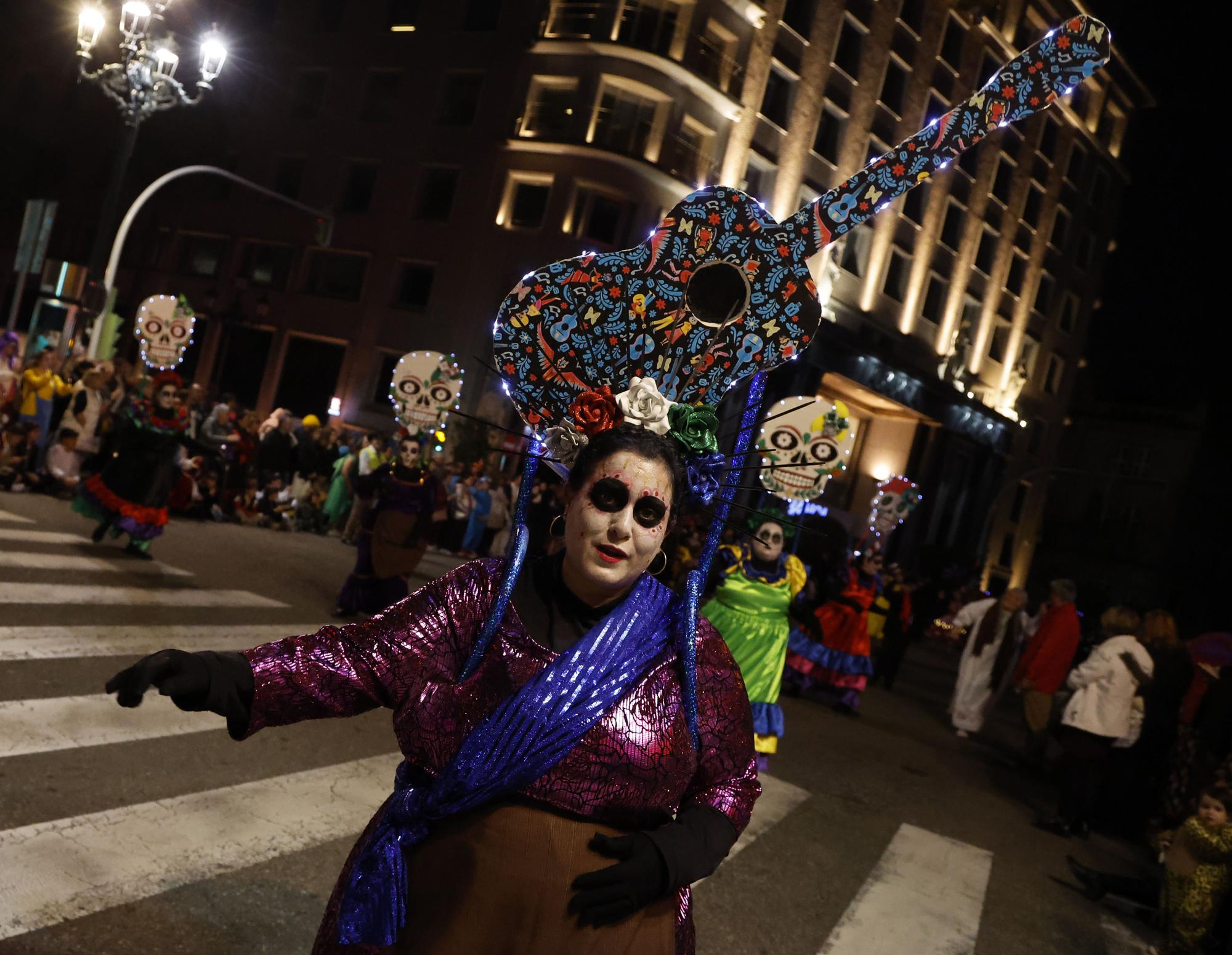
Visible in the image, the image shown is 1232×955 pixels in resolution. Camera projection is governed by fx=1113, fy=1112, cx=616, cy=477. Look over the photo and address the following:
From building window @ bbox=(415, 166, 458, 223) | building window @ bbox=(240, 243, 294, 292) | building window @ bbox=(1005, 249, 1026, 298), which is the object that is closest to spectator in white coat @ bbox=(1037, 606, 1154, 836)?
building window @ bbox=(415, 166, 458, 223)

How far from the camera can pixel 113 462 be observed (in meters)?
10.6

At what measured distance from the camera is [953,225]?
41.9m

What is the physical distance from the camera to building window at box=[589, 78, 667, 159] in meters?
30.2

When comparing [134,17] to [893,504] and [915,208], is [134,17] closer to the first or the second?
[893,504]

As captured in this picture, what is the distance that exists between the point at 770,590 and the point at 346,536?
9.62m

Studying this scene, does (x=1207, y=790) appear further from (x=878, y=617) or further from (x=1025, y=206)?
(x=1025, y=206)

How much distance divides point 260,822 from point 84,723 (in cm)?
136

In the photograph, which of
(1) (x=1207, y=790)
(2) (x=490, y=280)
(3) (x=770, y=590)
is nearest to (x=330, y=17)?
(2) (x=490, y=280)

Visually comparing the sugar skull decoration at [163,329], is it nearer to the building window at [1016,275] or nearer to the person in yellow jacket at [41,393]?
the person in yellow jacket at [41,393]

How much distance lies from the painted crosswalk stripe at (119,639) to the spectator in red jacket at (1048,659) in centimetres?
727

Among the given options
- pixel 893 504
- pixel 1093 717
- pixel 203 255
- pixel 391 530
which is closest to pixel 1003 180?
pixel 893 504

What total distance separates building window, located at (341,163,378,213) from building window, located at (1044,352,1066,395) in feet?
104

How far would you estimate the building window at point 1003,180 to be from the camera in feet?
143

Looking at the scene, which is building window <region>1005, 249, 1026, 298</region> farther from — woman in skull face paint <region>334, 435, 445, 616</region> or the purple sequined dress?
the purple sequined dress
